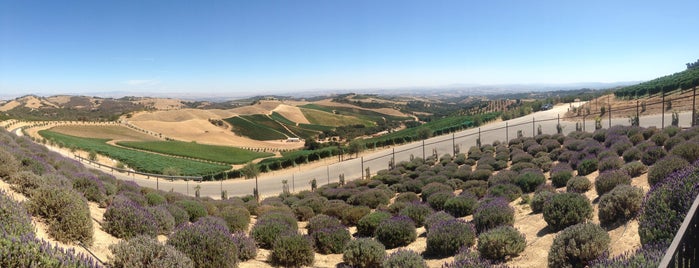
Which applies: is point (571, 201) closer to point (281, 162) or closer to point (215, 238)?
point (215, 238)

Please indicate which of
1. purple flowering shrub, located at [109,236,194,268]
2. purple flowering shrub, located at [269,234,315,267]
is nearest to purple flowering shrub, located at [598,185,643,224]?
purple flowering shrub, located at [269,234,315,267]

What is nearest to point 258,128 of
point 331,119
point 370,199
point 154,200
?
point 331,119

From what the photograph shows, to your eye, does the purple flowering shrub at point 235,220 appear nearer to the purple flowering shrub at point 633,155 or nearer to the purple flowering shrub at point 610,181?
the purple flowering shrub at point 610,181

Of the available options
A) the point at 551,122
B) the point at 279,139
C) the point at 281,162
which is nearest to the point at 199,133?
the point at 279,139

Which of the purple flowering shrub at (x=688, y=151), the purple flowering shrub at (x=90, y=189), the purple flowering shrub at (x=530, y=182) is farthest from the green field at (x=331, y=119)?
the purple flowering shrub at (x=688, y=151)

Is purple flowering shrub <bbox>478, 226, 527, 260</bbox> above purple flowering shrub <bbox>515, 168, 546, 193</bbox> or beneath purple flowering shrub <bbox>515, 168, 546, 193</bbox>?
above

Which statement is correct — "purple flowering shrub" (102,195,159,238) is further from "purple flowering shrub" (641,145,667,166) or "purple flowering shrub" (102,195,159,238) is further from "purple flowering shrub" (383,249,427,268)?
"purple flowering shrub" (641,145,667,166)
